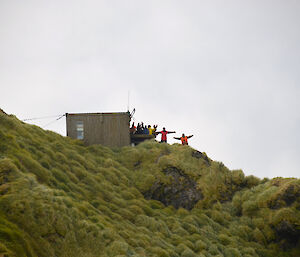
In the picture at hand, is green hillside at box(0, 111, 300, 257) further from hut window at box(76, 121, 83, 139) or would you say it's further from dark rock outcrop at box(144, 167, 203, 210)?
hut window at box(76, 121, 83, 139)

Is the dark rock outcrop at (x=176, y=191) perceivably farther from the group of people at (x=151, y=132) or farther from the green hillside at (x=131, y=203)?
the group of people at (x=151, y=132)

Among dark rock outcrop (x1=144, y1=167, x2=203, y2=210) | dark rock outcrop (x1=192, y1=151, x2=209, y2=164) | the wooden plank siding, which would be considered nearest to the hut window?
the wooden plank siding

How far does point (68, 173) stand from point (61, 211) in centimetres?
552

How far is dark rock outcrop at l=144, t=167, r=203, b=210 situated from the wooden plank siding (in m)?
5.33

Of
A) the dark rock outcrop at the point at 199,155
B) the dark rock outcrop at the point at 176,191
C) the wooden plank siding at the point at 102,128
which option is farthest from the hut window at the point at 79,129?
the dark rock outcrop at the point at 199,155

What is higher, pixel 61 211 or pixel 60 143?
pixel 60 143

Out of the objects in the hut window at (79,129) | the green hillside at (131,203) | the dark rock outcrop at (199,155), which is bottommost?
the green hillside at (131,203)

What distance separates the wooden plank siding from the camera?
27.0 metres

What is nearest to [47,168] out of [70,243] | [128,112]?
[70,243]

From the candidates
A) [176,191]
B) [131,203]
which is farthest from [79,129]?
[131,203]

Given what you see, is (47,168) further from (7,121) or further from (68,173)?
(7,121)

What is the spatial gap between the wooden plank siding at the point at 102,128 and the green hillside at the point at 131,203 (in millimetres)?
1368

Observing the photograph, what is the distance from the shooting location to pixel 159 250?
15945 millimetres

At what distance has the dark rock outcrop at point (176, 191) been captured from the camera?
2264 cm
